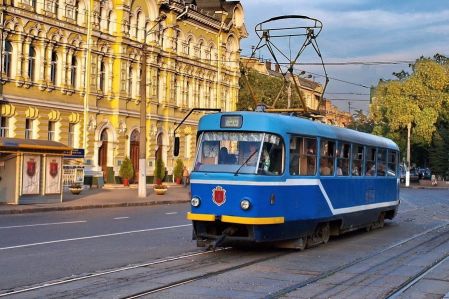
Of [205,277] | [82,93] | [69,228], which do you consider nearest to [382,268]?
[205,277]

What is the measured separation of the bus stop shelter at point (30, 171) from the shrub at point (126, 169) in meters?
15.1

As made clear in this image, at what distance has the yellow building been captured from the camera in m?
36.1

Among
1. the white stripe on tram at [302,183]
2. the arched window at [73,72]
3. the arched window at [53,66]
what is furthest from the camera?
the arched window at [73,72]

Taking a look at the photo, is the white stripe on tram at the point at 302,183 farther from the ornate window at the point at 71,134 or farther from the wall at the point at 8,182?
the ornate window at the point at 71,134

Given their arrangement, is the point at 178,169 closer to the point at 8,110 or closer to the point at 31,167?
the point at 8,110

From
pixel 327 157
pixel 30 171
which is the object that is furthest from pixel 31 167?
pixel 327 157

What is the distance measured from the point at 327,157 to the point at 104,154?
99.3 ft

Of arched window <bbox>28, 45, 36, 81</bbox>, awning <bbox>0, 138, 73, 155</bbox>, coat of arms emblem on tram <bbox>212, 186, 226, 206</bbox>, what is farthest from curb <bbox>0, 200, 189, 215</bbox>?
A: coat of arms emblem on tram <bbox>212, 186, 226, 206</bbox>

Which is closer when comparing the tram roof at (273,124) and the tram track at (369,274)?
the tram track at (369,274)

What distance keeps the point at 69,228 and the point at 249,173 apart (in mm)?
7455

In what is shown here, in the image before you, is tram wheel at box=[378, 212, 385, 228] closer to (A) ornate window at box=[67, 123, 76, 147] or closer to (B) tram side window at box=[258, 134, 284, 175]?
(B) tram side window at box=[258, 134, 284, 175]

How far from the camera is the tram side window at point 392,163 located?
2035cm

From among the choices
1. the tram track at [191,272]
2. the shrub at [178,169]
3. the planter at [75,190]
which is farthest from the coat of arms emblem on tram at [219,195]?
the shrub at [178,169]

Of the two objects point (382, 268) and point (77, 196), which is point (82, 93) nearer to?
A: point (77, 196)
